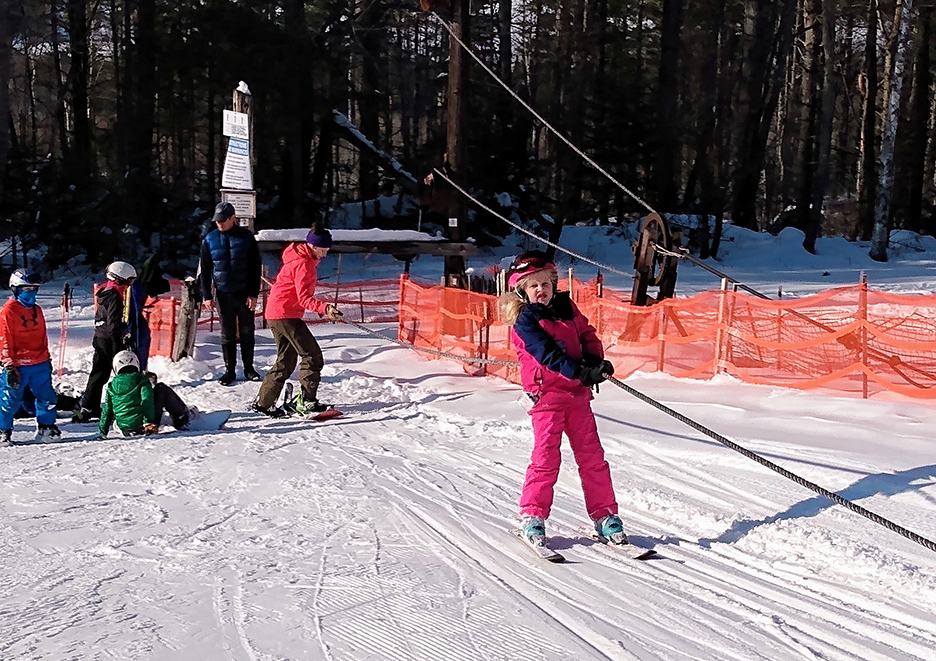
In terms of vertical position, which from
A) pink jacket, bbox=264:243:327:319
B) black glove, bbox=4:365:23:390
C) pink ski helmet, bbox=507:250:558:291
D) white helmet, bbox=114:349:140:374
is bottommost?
black glove, bbox=4:365:23:390

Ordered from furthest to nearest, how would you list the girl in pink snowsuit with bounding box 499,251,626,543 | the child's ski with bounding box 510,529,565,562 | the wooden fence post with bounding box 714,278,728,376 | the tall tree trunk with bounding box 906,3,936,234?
1. the tall tree trunk with bounding box 906,3,936,234
2. the wooden fence post with bounding box 714,278,728,376
3. the girl in pink snowsuit with bounding box 499,251,626,543
4. the child's ski with bounding box 510,529,565,562

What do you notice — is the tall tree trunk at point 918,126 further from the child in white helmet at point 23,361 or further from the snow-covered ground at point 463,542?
the child in white helmet at point 23,361

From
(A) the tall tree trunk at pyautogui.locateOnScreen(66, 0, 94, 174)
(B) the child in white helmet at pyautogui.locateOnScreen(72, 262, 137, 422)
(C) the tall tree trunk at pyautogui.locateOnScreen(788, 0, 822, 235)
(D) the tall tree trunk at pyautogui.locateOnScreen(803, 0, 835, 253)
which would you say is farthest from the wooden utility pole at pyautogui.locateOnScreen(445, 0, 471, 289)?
(A) the tall tree trunk at pyautogui.locateOnScreen(66, 0, 94, 174)

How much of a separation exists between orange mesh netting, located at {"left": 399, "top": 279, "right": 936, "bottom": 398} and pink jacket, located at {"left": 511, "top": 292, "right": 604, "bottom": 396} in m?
4.17

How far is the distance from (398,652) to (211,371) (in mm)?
7827

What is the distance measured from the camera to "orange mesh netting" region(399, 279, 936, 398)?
26.6ft

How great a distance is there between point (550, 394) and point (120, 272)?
4884 millimetres

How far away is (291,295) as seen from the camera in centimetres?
823

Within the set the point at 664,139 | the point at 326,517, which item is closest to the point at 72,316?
the point at 326,517

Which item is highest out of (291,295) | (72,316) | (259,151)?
(259,151)

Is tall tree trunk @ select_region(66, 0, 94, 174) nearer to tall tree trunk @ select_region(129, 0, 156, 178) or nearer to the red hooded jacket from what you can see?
tall tree trunk @ select_region(129, 0, 156, 178)

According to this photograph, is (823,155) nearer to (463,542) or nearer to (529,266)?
(529,266)

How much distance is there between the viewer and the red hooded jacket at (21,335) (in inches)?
288

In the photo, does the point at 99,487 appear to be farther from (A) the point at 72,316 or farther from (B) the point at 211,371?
(A) the point at 72,316
